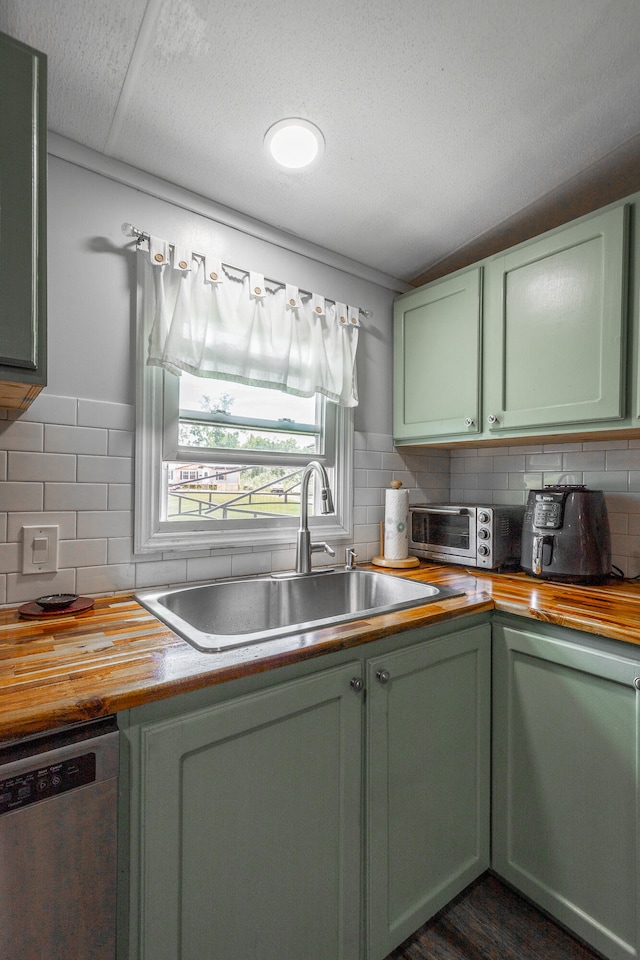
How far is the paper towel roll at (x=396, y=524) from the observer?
1981 millimetres

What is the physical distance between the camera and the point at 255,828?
95 cm

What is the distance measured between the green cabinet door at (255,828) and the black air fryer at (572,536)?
0.93 metres

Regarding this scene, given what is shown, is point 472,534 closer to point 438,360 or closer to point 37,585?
point 438,360

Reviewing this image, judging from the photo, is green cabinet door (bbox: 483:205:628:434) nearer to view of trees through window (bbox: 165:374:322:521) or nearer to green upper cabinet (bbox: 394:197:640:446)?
green upper cabinet (bbox: 394:197:640:446)

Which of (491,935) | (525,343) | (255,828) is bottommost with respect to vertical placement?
(491,935)

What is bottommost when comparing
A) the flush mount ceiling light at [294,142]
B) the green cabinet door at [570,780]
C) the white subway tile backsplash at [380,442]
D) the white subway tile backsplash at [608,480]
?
the green cabinet door at [570,780]

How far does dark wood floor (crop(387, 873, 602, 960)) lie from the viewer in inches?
49.6

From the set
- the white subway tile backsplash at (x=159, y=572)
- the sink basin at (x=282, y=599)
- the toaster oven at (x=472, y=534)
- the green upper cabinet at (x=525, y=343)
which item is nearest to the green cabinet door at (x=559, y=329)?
the green upper cabinet at (x=525, y=343)

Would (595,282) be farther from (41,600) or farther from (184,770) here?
(41,600)

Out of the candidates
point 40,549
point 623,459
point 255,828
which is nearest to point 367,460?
point 623,459

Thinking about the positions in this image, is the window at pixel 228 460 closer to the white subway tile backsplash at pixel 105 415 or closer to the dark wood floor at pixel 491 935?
the white subway tile backsplash at pixel 105 415

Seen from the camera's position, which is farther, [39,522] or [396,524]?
[396,524]

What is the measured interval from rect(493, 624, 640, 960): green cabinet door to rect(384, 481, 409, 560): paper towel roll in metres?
0.61

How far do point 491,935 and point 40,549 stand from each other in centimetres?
166
